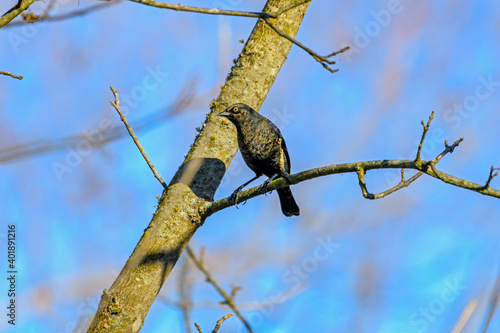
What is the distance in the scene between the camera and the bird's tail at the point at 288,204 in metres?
5.46

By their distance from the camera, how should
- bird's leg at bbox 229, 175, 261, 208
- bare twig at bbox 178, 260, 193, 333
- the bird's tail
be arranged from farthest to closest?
the bird's tail, bird's leg at bbox 229, 175, 261, 208, bare twig at bbox 178, 260, 193, 333

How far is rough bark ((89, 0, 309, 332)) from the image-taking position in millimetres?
3285

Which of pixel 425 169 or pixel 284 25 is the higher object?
pixel 284 25

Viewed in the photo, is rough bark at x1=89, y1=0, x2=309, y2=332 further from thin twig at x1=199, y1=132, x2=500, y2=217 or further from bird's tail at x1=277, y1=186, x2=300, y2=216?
bird's tail at x1=277, y1=186, x2=300, y2=216

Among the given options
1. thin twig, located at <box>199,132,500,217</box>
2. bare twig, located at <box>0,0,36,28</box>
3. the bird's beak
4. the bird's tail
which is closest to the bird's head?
the bird's beak

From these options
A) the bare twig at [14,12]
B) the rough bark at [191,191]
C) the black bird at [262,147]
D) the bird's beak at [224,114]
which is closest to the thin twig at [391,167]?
the rough bark at [191,191]

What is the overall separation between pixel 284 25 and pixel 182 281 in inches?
98.8

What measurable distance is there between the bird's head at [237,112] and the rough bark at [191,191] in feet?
0.13

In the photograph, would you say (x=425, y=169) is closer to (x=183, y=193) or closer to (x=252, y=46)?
(x=183, y=193)

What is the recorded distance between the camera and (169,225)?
11.7 feet

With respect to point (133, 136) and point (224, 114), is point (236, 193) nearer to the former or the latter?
point (224, 114)

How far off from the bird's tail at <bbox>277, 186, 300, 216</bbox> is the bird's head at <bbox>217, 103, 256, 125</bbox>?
1397mm

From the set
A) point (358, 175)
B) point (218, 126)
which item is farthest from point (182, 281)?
point (218, 126)

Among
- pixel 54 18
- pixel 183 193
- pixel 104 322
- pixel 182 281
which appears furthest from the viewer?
pixel 183 193
